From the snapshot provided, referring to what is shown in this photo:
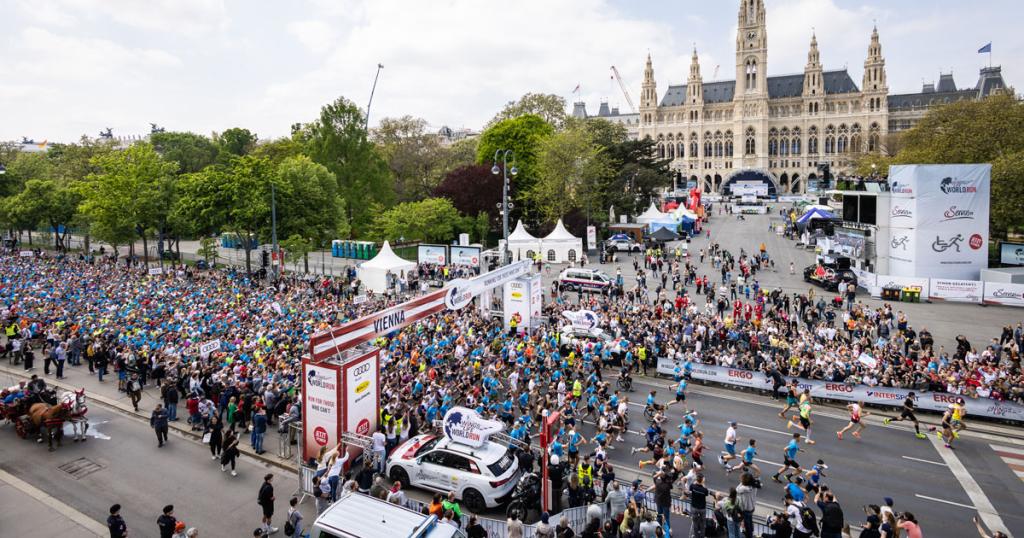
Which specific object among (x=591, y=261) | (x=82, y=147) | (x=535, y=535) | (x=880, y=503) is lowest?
(x=880, y=503)

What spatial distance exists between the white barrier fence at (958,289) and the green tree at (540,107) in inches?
2038

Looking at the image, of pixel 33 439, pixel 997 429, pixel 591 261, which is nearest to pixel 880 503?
pixel 997 429

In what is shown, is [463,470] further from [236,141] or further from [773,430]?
[236,141]

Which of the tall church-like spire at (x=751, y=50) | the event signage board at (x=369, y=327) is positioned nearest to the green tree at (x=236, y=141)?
the event signage board at (x=369, y=327)

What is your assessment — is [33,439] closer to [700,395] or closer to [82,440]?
[82,440]

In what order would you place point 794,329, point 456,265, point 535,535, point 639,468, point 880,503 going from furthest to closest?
point 456,265 → point 794,329 → point 639,468 → point 880,503 → point 535,535

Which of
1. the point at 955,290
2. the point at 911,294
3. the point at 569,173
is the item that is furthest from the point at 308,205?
the point at 955,290

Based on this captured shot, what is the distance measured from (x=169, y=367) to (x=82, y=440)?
3710 mm

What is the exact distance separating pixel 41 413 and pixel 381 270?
21.5 m

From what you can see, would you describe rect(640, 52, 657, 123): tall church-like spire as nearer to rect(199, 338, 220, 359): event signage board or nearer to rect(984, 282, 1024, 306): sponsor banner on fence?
rect(984, 282, 1024, 306): sponsor banner on fence

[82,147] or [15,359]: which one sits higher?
[82,147]

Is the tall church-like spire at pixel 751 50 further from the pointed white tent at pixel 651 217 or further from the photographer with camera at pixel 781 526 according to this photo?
the photographer with camera at pixel 781 526

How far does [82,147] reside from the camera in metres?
77.4

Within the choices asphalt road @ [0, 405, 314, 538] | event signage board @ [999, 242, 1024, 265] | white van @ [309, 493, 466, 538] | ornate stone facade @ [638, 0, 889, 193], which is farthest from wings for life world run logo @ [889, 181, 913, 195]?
ornate stone facade @ [638, 0, 889, 193]
